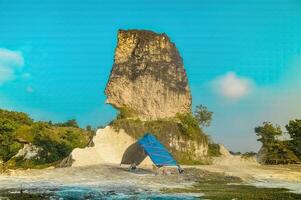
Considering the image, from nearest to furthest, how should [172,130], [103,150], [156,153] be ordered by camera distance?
[156,153] → [103,150] → [172,130]

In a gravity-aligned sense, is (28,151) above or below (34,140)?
below

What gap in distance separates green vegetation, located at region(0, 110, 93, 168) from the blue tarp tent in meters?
19.1

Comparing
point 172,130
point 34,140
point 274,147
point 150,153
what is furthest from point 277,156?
point 34,140

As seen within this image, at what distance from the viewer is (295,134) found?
56.4 meters

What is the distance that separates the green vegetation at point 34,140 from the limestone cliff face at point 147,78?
36.8 ft

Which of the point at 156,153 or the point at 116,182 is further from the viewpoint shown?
the point at 156,153

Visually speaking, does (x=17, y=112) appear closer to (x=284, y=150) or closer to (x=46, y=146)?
(x=46, y=146)

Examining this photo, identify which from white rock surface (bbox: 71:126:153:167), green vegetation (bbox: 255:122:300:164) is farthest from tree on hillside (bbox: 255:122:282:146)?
white rock surface (bbox: 71:126:153:167)

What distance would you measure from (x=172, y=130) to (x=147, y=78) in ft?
22.3

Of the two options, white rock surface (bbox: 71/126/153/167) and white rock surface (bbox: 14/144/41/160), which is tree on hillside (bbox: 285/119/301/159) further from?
white rock surface (bbox: 14/144/41/160)

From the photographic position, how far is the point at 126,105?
178ft

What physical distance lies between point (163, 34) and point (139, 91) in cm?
801

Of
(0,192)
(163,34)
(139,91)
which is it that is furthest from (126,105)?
(0,192)

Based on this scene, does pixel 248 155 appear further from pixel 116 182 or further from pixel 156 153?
pixel 116 182
